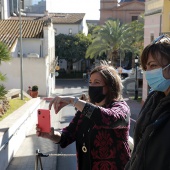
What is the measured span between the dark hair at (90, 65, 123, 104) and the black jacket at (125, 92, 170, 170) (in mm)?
839

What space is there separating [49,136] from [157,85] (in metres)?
1.44

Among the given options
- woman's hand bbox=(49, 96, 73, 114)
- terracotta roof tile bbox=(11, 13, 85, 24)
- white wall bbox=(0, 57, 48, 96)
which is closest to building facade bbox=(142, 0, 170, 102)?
white wall bbox=(0, 57, 48, 96)

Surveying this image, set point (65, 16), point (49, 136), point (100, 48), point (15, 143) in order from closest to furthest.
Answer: point (49, 136) → point (15, 143) → point (100, 48) → point (65, 16)

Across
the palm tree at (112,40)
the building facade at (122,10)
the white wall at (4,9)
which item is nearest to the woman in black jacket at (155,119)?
the palm tree at (112,40)

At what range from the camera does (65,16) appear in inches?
1980

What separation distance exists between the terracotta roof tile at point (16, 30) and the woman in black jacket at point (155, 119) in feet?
82.8

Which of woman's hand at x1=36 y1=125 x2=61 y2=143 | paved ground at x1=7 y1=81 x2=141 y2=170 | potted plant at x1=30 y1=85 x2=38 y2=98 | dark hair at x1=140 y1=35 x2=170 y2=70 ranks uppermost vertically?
dark hair at x1=140 y1=35 x2=170 y2=70

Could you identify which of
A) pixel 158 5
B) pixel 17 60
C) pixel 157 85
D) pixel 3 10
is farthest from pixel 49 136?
pixel 3 10

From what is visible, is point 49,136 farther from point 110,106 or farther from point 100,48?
point 100,48

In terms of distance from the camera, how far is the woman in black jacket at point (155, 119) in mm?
1674

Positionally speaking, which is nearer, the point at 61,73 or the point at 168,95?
the point at 168,95

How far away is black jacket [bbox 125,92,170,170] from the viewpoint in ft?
5.41

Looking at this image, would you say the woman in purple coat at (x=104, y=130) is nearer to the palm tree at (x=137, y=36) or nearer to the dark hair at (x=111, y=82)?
the dark hair at (x=111, y=82)

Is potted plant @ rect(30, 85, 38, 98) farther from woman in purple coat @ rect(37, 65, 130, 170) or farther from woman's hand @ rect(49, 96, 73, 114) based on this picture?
woman's hand @ rect(49, 96, 73, 114)
